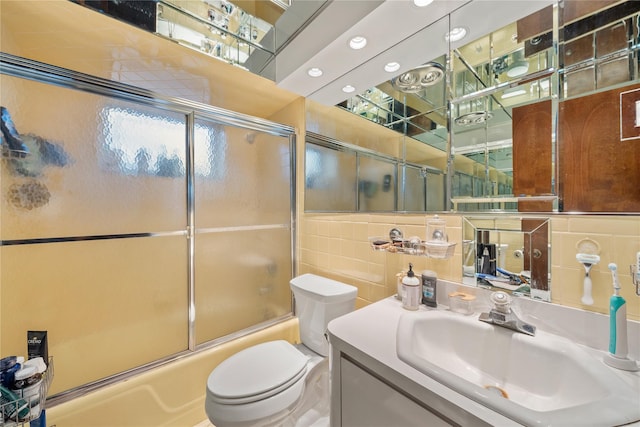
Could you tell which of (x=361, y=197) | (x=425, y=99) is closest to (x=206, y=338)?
(x=361, y=197)

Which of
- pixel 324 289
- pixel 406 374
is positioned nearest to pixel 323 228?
pixel 324 289

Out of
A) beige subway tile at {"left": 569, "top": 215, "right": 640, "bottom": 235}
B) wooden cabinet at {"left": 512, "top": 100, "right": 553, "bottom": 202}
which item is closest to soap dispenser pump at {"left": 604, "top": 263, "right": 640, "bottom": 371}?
beige subway tile at {"left": 569, "top": 215, "right": 640, "bottom": 235}

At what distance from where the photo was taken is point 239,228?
1.77 metres

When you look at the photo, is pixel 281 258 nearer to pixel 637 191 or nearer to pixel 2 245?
pixel 2 245

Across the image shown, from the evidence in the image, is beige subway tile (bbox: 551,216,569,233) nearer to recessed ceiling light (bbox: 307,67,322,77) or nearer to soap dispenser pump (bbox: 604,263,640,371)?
soap dispenser pump (bbox: 604,263,640,371)

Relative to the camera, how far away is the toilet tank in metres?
1.29

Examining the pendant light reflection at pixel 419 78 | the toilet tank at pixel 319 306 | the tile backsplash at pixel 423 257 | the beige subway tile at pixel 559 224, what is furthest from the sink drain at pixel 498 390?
the pendant light reflection at pixel 419 78

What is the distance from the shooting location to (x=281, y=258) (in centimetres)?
197

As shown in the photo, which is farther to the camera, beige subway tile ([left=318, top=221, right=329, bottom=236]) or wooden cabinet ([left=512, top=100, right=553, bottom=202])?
beige subway tile ([left=318, top=221, right=329, bottom=236])

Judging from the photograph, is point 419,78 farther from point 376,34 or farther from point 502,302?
point 502,302

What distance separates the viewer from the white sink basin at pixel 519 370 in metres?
0.47

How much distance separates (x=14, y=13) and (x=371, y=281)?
2078 mm

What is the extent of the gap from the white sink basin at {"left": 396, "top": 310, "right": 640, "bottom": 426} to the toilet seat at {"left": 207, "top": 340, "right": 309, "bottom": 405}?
63cm

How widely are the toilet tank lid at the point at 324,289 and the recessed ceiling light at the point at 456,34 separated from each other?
130 centimetres
